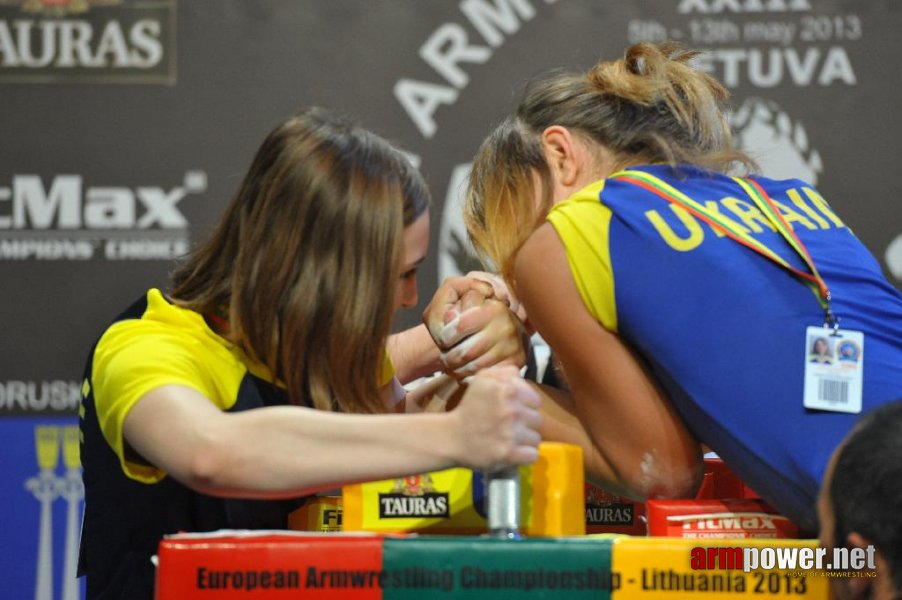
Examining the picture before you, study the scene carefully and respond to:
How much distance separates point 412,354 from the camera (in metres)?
1.90

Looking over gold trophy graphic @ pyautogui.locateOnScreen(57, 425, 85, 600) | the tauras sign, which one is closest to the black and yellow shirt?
Result: gold trophy graphic @ pyautogui.locateOnScreen(57, 425, 85, 600)

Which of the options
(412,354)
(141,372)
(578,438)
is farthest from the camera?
(412,354)

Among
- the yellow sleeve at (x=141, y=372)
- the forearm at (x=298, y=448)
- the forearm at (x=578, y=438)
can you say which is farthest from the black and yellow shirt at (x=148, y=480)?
the forearm at (x=578, y=438)

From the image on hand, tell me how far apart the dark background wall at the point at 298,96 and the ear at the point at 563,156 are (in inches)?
45.3

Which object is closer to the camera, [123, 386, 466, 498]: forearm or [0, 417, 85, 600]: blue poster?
[123, 386, 466, 498]: forearm

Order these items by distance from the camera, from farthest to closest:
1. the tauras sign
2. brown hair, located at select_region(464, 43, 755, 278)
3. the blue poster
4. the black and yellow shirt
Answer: the tauras sign, the blue poster, brown hair, located at select_region(464, 43, 755, 278), the black and yellow shirt

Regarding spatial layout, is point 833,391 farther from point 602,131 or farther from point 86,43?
point 86,43

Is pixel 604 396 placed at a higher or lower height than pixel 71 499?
higher

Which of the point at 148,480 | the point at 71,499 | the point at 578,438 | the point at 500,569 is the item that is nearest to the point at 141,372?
the point at 148,480

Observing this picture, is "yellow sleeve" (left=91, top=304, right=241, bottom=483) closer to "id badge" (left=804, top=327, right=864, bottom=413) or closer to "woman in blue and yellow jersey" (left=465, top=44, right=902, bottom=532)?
"woman in blue and yellow jersey" (left=465, top=44, right=902, bottom=532)

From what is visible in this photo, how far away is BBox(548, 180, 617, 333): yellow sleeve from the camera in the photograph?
1.34m

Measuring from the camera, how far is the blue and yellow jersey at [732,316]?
4.17 ft

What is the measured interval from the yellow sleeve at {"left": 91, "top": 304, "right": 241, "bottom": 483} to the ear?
20.0 inches

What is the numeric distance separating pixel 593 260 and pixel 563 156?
28cm
